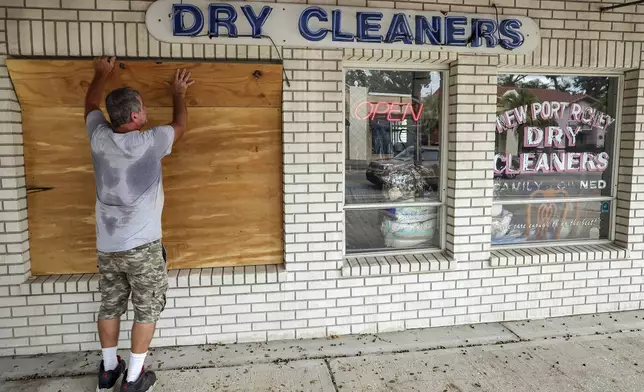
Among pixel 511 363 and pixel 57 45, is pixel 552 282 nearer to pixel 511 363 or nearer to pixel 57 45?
pixel 511 363

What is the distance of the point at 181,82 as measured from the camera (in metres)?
3.50

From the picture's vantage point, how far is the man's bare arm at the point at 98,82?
327 cm

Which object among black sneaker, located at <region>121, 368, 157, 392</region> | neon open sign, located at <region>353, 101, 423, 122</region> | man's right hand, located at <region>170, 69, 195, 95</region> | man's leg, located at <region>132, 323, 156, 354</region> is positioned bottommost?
black sneaker, located at <region>121, 368, 157, 392</region>

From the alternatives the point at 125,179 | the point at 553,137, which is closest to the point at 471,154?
the point at 553,137

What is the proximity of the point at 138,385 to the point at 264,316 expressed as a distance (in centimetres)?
110

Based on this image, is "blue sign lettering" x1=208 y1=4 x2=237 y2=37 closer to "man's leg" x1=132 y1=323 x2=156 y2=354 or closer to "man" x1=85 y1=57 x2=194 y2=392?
"man" x1=85 y1=57 x2=194 y2=392

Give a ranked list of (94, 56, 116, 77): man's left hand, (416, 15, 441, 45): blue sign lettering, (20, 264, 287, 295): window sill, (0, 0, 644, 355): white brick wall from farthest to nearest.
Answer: (416, 15, 441, 45): blue sign lettering, (20, 264, 287, 295): window sill, (0, 0, 644, 355): white brick wall, (94, 56, 116, 77): man's left hand

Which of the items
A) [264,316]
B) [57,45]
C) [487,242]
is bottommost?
[264,316]

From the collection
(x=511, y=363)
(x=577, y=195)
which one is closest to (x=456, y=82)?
(x=577, y=195)

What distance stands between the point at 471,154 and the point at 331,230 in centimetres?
137

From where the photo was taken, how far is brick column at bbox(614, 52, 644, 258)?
443cm

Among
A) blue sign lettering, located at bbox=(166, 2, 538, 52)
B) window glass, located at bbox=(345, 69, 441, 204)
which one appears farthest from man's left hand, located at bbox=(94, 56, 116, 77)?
window glass, located at bbox=(345, 69, 441, 204)

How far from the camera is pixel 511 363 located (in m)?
3.68

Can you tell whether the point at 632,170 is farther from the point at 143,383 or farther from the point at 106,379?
the point at 106,379
